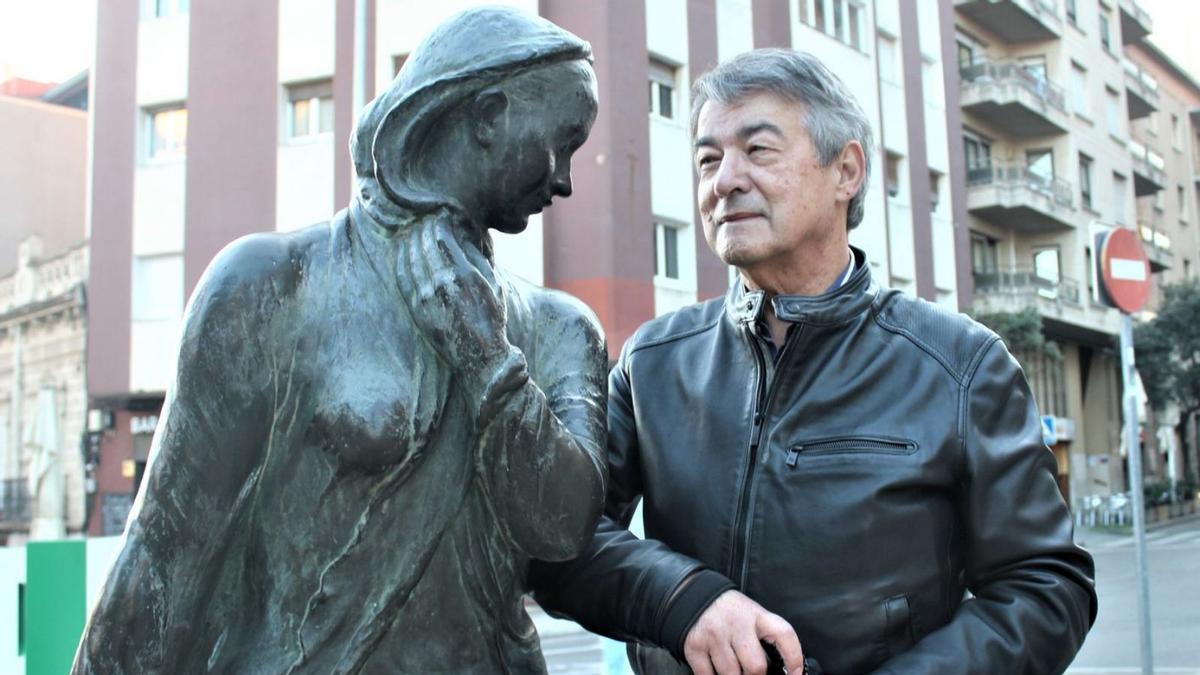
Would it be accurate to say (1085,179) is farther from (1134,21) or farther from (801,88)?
(801,88)

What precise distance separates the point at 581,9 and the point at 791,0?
5880mm

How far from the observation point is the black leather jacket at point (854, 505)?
183 cm

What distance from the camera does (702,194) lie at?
6.97ft

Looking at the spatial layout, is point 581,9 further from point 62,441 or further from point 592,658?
point 62,441

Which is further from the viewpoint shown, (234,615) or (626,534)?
(626,534)

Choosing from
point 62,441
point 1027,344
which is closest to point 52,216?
point 62,441

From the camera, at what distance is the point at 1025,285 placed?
2950 cm

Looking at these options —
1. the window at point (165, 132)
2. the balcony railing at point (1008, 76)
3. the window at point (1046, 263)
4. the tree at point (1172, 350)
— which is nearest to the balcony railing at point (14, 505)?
the window at point (165, 132)

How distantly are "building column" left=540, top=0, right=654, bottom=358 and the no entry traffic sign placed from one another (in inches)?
454

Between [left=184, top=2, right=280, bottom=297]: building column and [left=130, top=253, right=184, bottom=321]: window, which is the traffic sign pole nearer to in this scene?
[left=184, top=2, right=280, bottom=297]: building column

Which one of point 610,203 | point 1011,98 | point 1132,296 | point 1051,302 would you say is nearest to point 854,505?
point 1132,296

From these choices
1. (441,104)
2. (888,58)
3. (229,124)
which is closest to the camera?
(441,104)

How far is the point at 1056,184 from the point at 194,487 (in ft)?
107

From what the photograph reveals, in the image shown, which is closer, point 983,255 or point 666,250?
point 666,250
